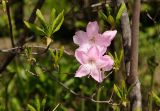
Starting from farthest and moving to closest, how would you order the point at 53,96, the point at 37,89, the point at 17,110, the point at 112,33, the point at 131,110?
the point at 37,89
the point at 53,96
the point at 17,110
the point at 131,110
the point at 112,33

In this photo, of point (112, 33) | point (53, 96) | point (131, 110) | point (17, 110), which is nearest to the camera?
point (112, 33)

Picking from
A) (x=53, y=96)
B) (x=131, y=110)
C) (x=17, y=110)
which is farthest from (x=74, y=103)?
(x=131, y=110)

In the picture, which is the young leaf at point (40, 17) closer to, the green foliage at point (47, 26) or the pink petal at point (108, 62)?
the green foliage at point (47, 26)

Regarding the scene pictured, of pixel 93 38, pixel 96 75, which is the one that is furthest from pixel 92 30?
pixel 96 75

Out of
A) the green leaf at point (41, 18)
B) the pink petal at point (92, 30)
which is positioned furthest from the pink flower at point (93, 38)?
the green leaf at point (41, 18)

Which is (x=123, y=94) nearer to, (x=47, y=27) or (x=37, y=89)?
(x=47, y=27)

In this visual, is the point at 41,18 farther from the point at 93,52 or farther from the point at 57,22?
the point at 93,52

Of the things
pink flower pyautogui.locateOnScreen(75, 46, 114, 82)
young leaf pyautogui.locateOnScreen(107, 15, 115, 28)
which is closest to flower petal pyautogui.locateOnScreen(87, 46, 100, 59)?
pink flower pyautogui.locateOnScreen(75, 46, 114, 82)
